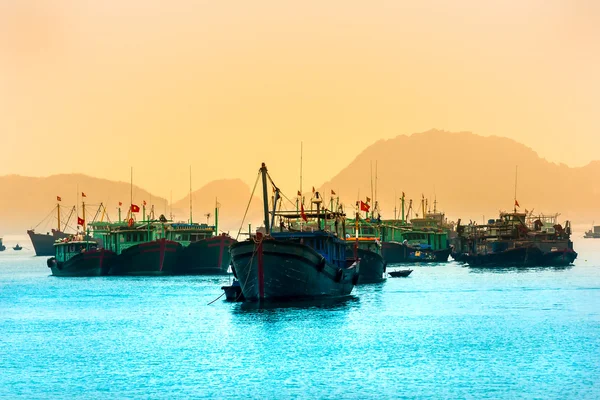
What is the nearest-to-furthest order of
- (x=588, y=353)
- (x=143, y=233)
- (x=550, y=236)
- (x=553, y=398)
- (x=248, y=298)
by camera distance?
1. (x=553, y=398)
2. (x=588, y=353)
3. (x=248, y=298)
4. (x=143, y=233)
5. (x=550, y=236)

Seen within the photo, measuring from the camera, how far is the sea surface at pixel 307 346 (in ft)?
169

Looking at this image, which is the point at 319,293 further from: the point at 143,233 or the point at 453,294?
the point at 143,233

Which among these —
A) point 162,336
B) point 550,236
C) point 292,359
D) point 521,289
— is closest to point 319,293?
point 162,336

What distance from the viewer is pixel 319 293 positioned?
8519 cm

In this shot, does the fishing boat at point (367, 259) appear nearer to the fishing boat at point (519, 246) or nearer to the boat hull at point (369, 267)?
the boat hull at point (369, 267)

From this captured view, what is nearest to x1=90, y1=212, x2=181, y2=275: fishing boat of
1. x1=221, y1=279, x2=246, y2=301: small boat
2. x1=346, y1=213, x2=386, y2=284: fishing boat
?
x1=346, y1=213, x2=386, y2=284: fishing boat

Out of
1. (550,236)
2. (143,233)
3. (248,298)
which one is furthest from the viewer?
(550,236)

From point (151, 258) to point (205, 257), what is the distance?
7.28m

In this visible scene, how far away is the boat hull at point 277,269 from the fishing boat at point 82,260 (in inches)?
2654

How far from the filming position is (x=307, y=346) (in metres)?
64.0

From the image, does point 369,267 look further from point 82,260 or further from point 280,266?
point 82,260

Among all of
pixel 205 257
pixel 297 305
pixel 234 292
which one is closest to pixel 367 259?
pixel 205 257

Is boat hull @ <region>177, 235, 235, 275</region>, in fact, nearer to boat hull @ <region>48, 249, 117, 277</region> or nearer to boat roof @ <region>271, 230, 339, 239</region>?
boat hull @ <region>48, 249, 117, 277</region>

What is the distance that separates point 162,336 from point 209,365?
14.4 meters
